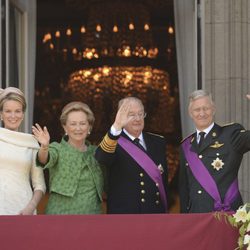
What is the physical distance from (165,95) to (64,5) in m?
2.31

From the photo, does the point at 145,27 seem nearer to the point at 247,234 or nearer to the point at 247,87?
the point at 247,87

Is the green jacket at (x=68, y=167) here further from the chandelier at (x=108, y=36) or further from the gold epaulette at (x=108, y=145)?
the chandelier at (x=108, y=36)

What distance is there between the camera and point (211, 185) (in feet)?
19.5

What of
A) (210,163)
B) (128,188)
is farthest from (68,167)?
(210,163)

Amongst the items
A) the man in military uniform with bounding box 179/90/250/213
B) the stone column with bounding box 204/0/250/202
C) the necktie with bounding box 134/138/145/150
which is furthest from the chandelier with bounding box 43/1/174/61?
the man in military uniform with bounding box 179/90/250/213

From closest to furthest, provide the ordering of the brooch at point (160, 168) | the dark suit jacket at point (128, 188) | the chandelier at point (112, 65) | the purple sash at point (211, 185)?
the purple sash at point (211, 185) → the dark suit jacket at point (128, 188) → the brooch at point (160, 168) → the chandelier at point (112, 65)

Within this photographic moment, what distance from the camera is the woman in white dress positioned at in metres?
5.86

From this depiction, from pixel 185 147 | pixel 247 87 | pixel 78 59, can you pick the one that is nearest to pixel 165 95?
pixel 78 59

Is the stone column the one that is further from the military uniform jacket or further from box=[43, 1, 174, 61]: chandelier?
box=[43, 1, 174, 61]: chandelier

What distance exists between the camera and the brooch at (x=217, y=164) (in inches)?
235

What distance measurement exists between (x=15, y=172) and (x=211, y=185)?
1.28 meters

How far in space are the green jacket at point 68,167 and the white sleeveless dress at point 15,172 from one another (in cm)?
11

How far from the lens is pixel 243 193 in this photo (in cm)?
782

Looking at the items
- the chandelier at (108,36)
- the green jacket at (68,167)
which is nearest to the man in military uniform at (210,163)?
the green jacket at (68,167)
